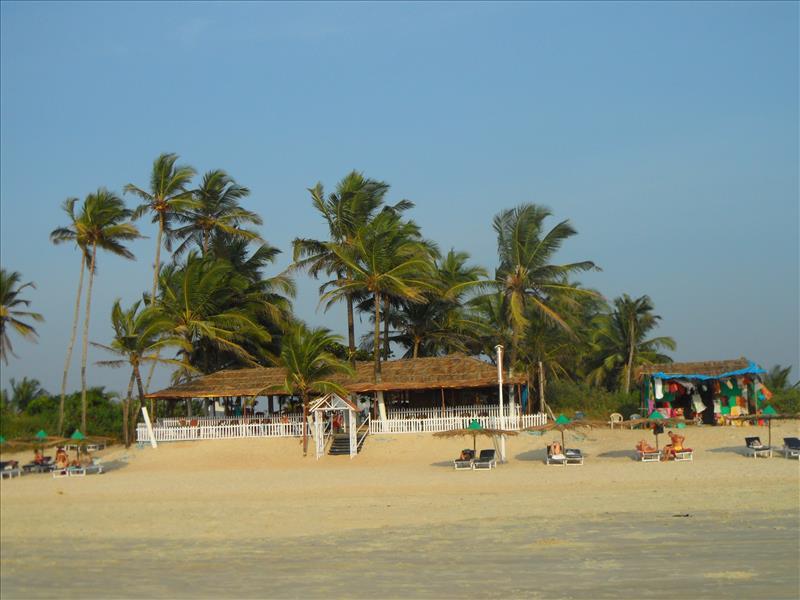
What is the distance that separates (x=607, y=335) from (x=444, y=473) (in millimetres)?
21689

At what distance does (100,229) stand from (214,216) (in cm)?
651

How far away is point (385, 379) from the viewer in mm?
30719

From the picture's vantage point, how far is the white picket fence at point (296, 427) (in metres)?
27.7

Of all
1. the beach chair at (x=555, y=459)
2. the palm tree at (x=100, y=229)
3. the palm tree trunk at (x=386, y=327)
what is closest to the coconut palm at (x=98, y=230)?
the palm tree at (x=100, y=229)

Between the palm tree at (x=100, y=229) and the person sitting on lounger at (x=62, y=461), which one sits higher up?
the palm tree at (x=100, y=229)

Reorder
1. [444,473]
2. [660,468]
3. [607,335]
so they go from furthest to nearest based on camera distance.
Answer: [607,335] < [444,473] < [660,468]

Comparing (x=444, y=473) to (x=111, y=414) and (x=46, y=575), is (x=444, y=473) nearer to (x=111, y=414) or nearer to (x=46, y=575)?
(x=46, y=575)

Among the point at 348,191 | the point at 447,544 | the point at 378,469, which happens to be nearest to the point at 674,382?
the point at 378,469

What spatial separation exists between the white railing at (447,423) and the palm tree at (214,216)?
42.4 ft

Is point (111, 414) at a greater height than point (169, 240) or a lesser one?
lesser

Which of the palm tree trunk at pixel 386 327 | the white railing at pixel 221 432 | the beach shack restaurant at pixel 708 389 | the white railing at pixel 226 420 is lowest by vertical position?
the white railing at pixel 221 432

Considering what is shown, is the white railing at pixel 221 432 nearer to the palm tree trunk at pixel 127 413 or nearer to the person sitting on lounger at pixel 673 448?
the palm tree trunk at pixel 127 413

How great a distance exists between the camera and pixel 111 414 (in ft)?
119

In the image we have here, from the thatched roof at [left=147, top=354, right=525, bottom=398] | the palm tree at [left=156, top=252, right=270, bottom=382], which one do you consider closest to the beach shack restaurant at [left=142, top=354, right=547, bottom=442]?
the thatched roof at [left=147, top=354, right=525, bottom=398]
